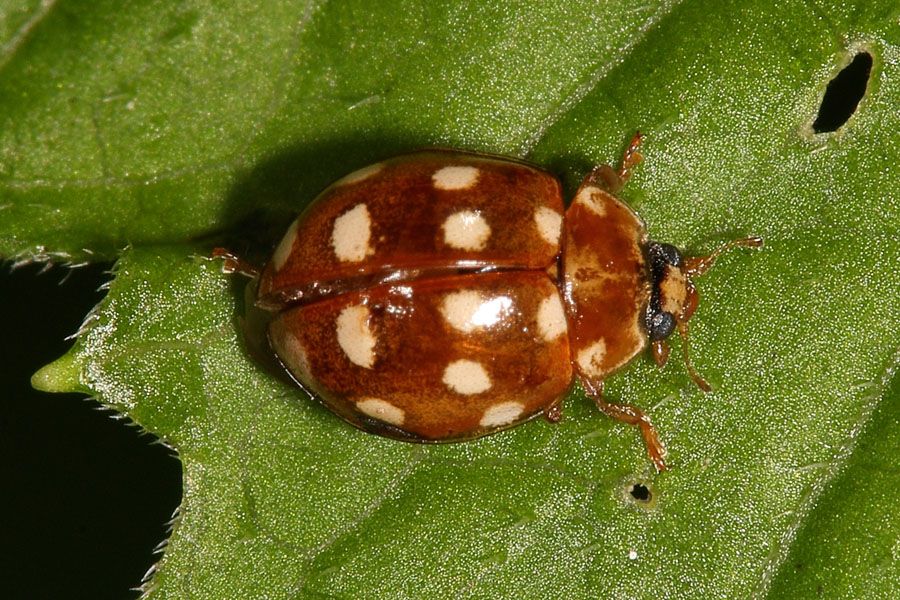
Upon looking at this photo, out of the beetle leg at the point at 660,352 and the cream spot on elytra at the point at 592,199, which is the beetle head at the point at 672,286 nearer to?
the beetle leg at the point at 660,352

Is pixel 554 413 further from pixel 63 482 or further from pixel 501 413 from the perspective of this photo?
pixel 63 482

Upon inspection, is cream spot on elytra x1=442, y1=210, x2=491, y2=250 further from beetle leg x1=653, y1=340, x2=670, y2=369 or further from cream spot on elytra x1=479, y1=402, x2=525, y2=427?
beetle leg x1=653, y1=340, x2=670, y2=369

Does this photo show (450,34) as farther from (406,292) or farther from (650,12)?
(406,292)

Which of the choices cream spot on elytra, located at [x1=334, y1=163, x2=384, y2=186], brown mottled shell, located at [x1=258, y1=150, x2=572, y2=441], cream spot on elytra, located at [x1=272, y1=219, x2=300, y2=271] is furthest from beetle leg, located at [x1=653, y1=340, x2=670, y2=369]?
cream spot on elytra, located at [x1=272, y1=219, x2=300, y2=271]

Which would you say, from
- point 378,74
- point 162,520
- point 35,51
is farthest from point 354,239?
point 162,520

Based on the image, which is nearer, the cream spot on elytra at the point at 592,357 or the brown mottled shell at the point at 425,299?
the brown mottled shell at the point at 425,299

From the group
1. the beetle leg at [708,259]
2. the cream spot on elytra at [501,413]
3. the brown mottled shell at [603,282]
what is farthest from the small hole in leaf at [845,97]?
the cream spot on elytra at [501,413]

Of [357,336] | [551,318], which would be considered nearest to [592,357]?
[551,318]
